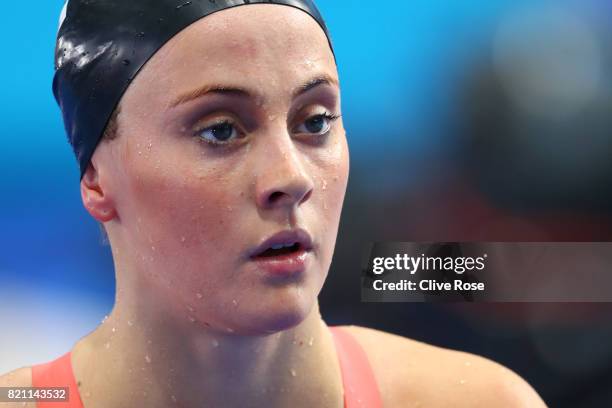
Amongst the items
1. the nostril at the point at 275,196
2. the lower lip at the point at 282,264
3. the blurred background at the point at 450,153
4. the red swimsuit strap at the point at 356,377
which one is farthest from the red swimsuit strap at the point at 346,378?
the nostril at the point at 275,196

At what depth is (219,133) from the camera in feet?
5.08

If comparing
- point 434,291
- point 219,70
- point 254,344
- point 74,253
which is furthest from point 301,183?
point 74,253

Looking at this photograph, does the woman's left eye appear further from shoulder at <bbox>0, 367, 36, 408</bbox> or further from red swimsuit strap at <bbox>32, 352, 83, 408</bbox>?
shoulder at <bbox>0, 367, 36, 408</bbox>

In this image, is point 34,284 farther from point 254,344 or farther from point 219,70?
point 219,70

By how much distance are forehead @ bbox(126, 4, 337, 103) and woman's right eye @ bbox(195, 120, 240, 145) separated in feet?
0.26

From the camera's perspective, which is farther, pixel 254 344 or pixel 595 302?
pixel 595 302

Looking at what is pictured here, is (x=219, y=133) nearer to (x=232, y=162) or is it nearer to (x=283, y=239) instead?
(x=232, y=162)

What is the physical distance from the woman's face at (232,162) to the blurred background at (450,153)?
0.69 metres

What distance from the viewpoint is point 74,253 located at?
2283 millimetres

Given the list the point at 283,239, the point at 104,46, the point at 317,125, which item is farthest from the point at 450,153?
the point at 104,46

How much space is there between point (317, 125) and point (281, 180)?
20cm

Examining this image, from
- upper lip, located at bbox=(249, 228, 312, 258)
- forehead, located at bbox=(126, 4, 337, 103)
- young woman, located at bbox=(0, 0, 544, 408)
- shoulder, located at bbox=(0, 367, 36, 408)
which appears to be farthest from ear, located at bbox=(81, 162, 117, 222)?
shoulder, located at bbox=(0, 367, 36, 408)

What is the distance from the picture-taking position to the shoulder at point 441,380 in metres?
1.91

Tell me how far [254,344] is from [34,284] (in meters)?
0.81
